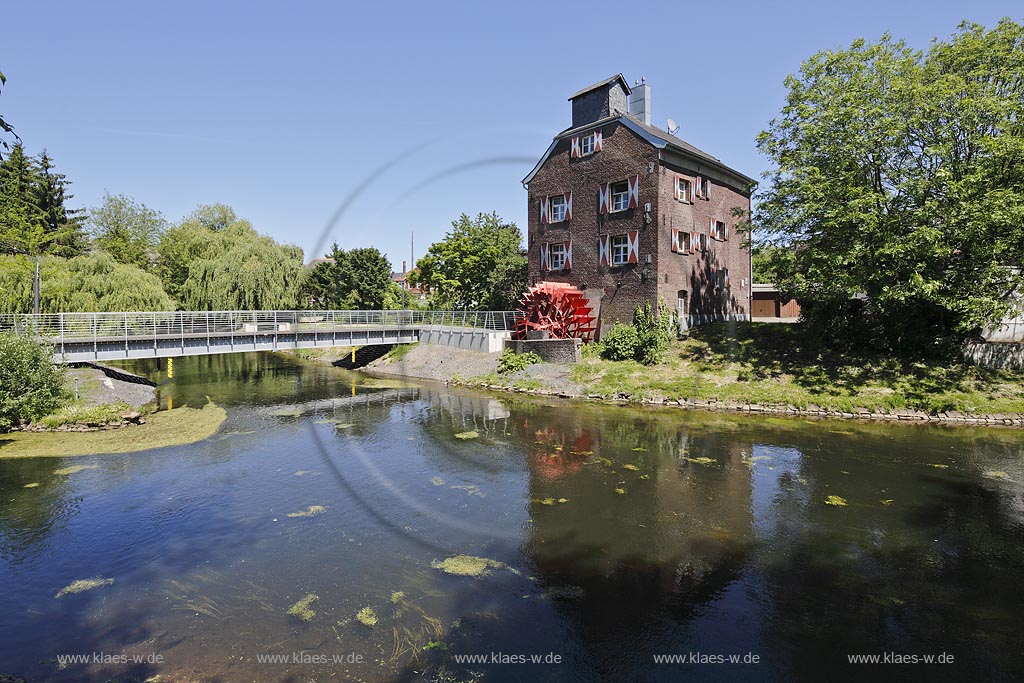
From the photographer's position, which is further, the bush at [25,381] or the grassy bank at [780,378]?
the grassy bank at [780,378]

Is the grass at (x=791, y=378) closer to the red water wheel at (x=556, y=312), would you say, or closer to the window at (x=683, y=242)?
the red water wheel at (x=556, y=312)

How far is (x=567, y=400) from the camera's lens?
30.2 m

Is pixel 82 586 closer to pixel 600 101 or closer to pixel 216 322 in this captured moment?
pixel 216 322

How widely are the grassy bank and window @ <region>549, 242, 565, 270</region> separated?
9.30 m

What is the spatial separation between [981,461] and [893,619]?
12445 millimetres

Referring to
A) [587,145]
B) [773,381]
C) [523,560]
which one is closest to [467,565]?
[523,560]

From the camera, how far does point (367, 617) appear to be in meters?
8.57

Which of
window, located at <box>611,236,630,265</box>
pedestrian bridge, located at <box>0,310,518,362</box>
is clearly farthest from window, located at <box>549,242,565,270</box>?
pedestrian bridge, located at <box>0,310,518,362</box>

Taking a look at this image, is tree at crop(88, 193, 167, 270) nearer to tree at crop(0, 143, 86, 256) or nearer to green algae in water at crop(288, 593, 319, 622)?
tree at crop(0, 143, 86, 256)

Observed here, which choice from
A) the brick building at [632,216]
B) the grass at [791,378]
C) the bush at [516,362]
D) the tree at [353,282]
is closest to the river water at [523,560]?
the grass at [791,378]

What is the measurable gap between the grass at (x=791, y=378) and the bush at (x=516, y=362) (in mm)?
3667

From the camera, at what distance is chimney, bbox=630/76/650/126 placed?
40844 millimetres

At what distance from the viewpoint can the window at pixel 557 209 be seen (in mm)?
40125

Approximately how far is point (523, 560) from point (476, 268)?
4033 cm
